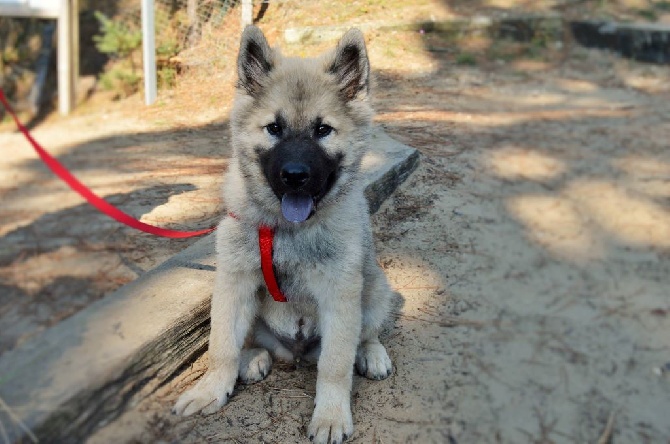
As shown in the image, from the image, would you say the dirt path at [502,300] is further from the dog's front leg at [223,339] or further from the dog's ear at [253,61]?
the dog's ear at [253,61]

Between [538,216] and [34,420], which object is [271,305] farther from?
[538,216]

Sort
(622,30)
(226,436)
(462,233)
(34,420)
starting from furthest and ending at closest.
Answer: (622,30) → (462,233) → (226,436) → (34,420)

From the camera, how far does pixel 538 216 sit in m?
5.14

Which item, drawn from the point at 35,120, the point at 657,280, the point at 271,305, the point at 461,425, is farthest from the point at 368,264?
the point at 35,120

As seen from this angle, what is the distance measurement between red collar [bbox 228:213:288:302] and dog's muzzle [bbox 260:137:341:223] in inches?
5.8

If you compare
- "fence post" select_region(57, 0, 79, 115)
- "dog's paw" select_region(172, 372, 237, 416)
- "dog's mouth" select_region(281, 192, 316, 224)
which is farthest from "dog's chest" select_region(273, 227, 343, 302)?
"fence post" select_region(57, 0, 79, 115)

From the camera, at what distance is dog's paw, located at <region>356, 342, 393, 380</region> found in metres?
3.19

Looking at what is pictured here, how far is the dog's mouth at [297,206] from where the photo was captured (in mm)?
2743

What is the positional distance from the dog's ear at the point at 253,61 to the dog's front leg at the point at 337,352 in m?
1.08

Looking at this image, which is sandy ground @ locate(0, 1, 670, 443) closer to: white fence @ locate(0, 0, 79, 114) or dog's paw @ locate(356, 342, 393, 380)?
dog's paw @ locate(356, 342, 393, 380)

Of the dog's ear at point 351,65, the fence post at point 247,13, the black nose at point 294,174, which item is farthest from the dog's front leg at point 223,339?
the fence post at point 247,13

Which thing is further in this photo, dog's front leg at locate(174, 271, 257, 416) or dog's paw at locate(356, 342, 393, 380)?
dog's paw at locate(356, 342, 393, 380)

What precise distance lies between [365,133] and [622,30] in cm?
914

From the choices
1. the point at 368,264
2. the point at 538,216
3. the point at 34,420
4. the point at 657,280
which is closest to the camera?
the point at 34,420
